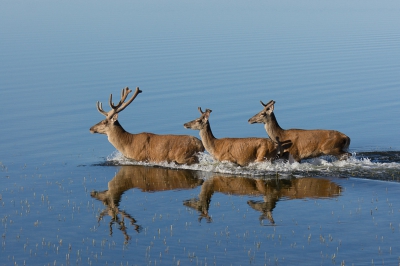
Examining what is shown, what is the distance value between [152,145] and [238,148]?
2.28 meters

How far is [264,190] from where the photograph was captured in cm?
1647

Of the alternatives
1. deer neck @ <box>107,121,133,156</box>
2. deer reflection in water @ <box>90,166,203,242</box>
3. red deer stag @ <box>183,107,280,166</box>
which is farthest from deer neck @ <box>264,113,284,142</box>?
deer neck @ <box>107,121,133,156</box>

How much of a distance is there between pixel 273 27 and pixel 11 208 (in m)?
45.8

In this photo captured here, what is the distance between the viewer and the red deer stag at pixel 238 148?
18.4 m

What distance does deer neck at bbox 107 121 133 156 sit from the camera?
19844mm

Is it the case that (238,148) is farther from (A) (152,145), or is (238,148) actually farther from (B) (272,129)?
(A) (152,145)

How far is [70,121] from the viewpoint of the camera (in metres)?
25.4

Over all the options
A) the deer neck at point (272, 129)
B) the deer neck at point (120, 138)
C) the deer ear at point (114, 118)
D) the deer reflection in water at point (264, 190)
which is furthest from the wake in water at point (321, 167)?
the deer ear at point (114, 118)

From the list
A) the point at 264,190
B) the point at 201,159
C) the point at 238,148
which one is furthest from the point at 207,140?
the point at 264,190

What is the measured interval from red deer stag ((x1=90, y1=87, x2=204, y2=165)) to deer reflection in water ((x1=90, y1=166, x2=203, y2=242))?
1.48 feet

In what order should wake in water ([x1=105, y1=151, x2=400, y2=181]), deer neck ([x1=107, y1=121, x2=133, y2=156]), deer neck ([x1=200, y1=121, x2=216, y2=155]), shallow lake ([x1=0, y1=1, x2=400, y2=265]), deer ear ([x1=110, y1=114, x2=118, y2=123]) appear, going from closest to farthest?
shallow lake ([x1=0, y1=1, x2=400, y2=265]) < wake in water ([x1=105, y1=151, x2=400, y2=181]) < deer neck ([x1=200, y1=121, x2=216, y2=155]) < deer neck ([x1=107, y1=121, x2=133, y2=156]) < deer ear ([x1=110, y1=114, x2=118, y2=123])

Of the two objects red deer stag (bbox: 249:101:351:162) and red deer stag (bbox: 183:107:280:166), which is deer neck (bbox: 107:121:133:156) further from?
red deer stag (bbox: 249:101:351:162)

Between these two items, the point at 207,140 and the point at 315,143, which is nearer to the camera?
the point at 315,143

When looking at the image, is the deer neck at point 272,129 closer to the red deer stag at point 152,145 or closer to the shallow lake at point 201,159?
the shallow lake at point 201,159
